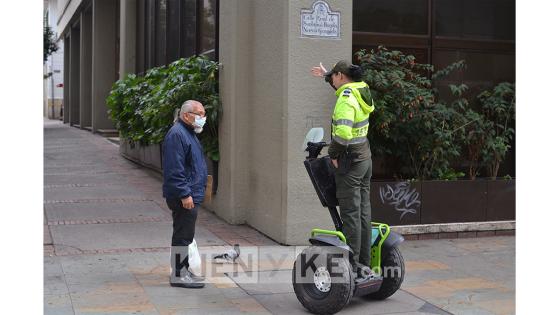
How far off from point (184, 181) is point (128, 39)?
42.4 feet

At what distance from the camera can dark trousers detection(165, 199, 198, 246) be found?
6.06 m

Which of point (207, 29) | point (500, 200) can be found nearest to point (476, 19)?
point (500, 200)

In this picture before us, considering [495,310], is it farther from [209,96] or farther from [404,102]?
[209,96]

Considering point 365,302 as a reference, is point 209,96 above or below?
above

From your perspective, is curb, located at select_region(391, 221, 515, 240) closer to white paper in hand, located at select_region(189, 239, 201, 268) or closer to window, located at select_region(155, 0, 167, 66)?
white paper in hand, located at select_region(189, 239, 201, 268)

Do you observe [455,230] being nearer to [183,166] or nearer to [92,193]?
[183,166]

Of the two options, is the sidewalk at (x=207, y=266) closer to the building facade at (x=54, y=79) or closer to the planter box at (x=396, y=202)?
the planter box at (x=396, y=202)

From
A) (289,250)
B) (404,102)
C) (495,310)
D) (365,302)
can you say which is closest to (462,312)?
(495,310)

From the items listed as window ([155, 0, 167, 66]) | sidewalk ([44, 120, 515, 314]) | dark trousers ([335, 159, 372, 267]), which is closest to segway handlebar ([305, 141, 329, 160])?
dark trousers ([335, 159, 372, 267])

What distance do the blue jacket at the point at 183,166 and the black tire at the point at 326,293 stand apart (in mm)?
1206

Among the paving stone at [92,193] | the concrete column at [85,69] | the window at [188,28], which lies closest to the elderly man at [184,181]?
the paving stone at [92,193]

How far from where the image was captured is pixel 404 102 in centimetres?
826

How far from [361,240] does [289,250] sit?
7.31 ft

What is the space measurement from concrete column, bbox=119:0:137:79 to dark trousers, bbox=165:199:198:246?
41.0ft
